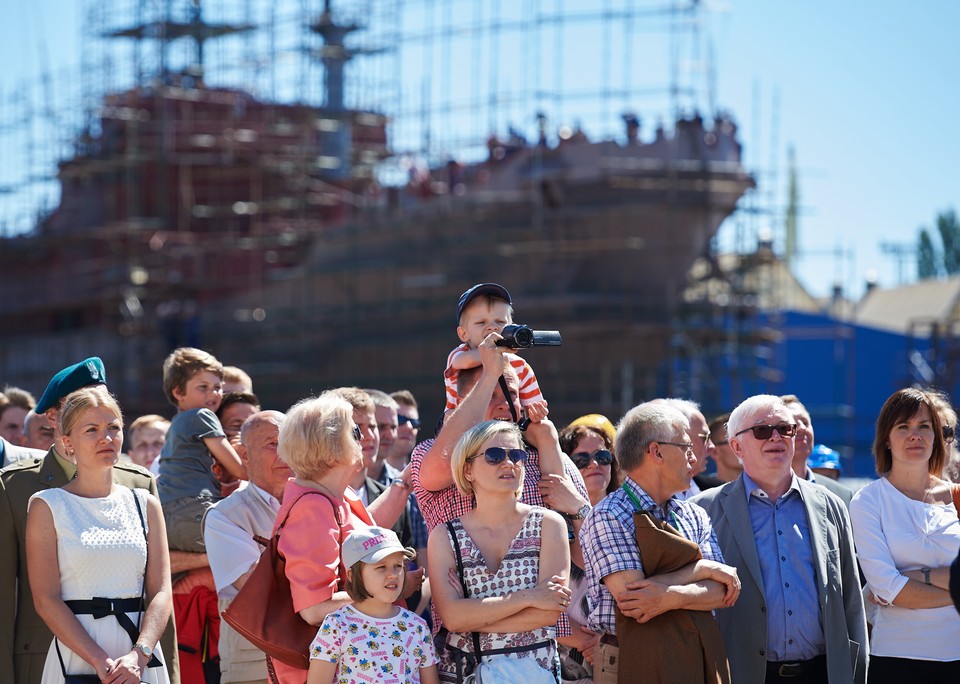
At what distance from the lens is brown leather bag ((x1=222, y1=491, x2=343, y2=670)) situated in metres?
5.03

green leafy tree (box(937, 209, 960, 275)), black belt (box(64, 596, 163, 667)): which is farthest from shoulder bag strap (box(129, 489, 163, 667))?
green leafy tree (box(937, 209, 960, 275))

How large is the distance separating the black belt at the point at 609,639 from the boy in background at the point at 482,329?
889mm

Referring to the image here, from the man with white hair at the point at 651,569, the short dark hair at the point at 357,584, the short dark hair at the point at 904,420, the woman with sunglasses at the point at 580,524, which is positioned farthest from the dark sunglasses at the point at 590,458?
the short dark hair at the point at 357,584

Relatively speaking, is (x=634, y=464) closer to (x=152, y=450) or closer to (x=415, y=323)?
(x=152, y=450)

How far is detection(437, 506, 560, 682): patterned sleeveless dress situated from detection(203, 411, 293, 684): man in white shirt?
1232 millimetres

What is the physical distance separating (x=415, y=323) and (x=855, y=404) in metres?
12.5

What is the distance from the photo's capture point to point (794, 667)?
217 inches

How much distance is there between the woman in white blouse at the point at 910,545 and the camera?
567 centimetres

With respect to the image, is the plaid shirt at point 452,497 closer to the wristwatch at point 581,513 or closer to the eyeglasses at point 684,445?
the wristwatch at point 581,513

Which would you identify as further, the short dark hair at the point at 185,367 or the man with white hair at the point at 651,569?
the short dark hair at the point at 185,367

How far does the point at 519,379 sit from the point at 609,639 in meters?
1.10

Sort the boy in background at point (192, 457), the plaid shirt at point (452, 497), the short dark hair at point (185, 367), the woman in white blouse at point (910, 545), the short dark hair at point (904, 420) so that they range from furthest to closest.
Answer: the short dark hair at point (185, 367)
the boy in background at point (192, 457)
the short dark hair at point (904, 420)
the woman in white blouse at point (910, 545)
the plaid shirt at point (452, 497)

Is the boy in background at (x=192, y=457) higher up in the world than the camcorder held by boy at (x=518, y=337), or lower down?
lower down

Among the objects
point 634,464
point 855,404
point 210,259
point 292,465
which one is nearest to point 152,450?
point 292,465
